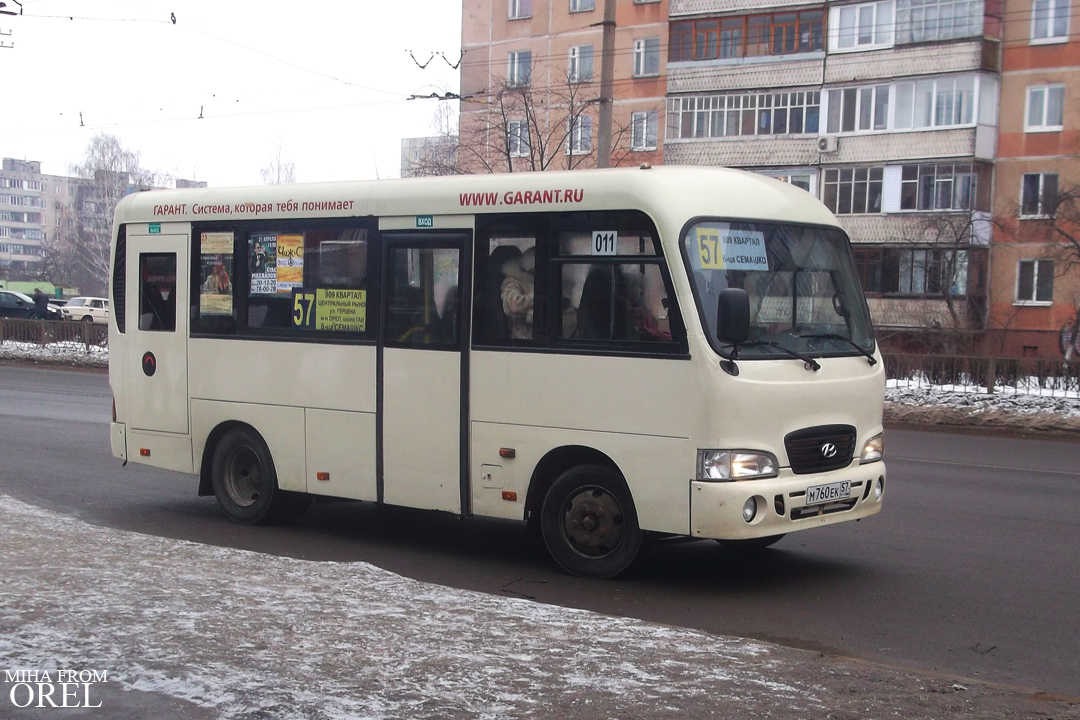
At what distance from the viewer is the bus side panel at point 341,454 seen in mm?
9328

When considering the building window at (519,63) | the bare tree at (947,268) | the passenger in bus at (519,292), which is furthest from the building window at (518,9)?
the passenger in bus at (519,292)

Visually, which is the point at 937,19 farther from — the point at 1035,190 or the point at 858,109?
the point at 1035,190

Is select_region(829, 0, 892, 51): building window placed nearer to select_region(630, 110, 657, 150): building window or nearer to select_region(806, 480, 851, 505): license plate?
select_region(630, 110, 657, 150): building window

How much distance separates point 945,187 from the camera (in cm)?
4528

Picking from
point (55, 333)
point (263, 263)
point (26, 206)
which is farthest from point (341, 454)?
point (26, 206)

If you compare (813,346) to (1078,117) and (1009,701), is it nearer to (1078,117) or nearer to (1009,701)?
(1009,701)

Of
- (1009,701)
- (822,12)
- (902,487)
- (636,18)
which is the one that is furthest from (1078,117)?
(1009,701)

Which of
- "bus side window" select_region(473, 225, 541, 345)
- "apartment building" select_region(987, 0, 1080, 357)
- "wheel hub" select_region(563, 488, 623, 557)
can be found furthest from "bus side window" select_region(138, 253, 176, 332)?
"apartment building" select_region(987, 0, 1080, 357)

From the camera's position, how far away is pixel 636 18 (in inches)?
2100

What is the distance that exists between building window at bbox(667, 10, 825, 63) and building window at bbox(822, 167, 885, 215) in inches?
197

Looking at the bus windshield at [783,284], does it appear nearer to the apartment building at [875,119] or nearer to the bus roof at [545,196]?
the bus roof at [545,196]

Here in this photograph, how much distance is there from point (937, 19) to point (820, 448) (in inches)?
1624

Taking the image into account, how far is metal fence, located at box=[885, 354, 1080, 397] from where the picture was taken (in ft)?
70.0

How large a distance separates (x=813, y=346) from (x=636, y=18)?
156ft
